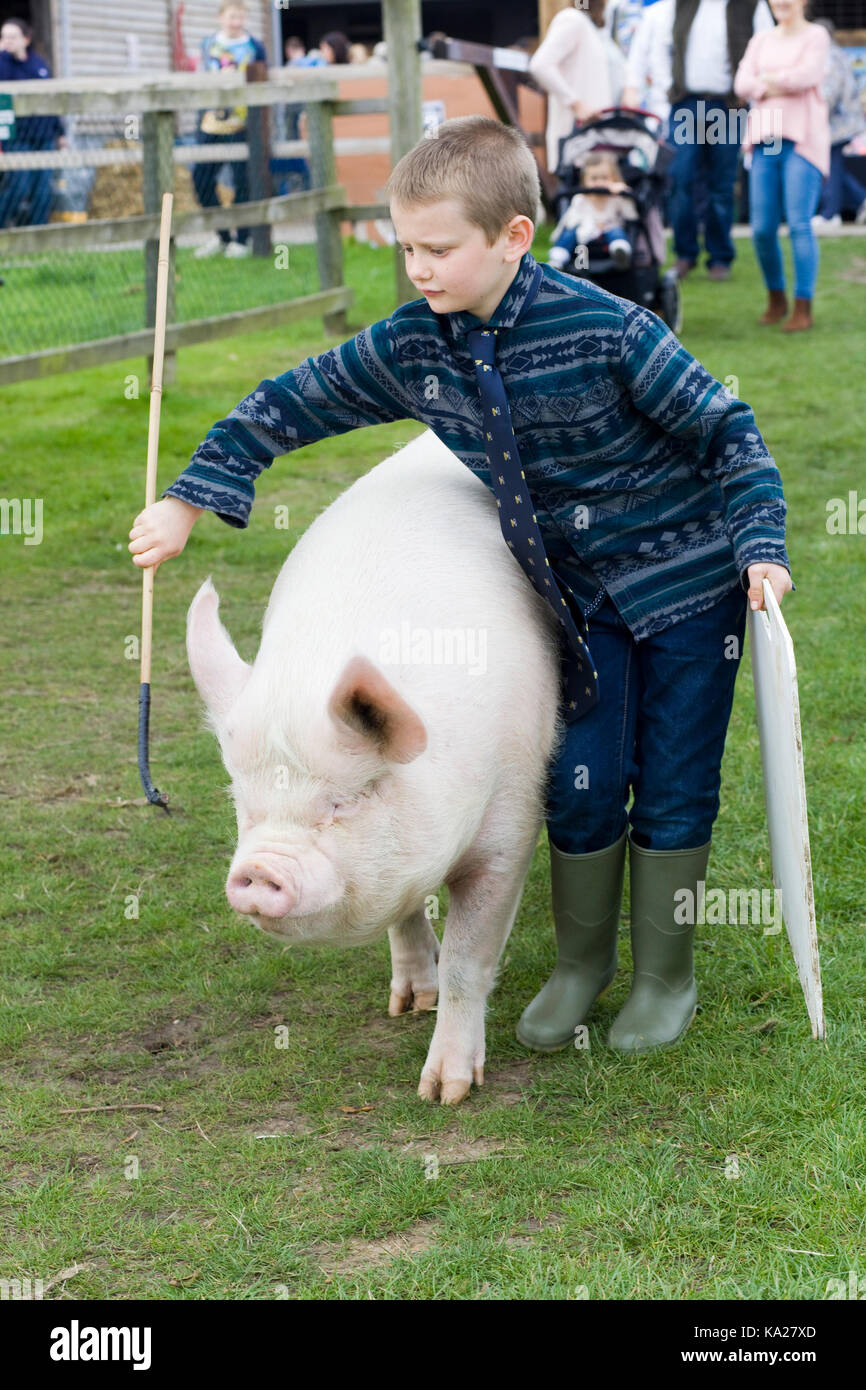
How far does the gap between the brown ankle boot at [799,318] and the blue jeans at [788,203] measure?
3.3 inches

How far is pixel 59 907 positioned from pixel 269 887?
140 cm

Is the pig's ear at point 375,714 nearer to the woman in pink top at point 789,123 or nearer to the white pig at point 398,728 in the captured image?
the white pig at point 398,728

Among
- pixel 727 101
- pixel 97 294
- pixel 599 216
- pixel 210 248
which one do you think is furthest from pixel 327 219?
pixel 727 101

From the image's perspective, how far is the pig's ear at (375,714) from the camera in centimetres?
236

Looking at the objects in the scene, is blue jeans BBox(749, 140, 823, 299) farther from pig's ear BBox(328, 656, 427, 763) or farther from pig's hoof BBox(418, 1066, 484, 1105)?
pig's ear BBox(328, 656, 427, 763)

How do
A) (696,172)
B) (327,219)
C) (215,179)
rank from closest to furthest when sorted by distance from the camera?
(327,219) → (696,172) → (215,179)

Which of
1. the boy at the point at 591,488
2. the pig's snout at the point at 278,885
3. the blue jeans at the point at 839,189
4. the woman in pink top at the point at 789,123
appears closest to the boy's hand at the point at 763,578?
the boy at the point at 591,488

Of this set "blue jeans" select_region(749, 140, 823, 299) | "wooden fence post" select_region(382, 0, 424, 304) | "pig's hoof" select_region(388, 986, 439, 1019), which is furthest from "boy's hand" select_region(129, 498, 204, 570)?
"blue jeans" select_region(749, 140, 823, 299)

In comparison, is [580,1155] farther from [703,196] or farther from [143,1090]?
[703,196]

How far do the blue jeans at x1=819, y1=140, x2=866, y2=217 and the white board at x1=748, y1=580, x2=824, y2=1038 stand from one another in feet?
38.7

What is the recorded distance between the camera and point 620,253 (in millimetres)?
8273

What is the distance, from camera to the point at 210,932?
3.53 metres

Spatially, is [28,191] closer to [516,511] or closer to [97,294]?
[97,294]

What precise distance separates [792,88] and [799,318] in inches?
53.3
